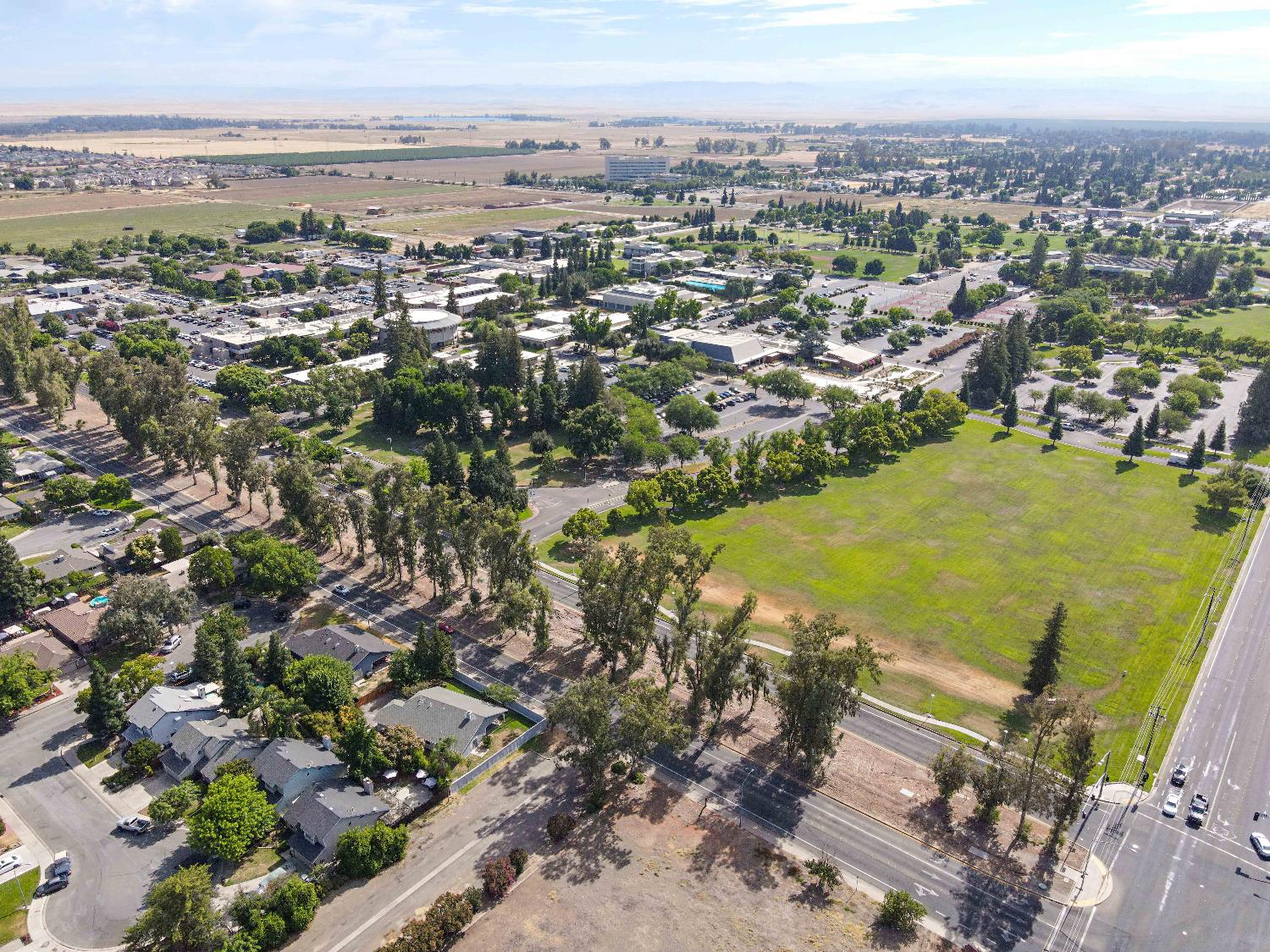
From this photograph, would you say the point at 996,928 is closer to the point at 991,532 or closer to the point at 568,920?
the point at 568,920

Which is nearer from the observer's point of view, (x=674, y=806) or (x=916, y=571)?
(x=674, y=806)

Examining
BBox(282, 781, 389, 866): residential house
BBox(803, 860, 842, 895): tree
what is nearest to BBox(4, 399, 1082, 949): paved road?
BBox(803, 860, 842, 895): tree

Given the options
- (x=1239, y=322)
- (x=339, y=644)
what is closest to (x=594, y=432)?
(x=339, y=644)

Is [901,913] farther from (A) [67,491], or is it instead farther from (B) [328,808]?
(A) [67,491]

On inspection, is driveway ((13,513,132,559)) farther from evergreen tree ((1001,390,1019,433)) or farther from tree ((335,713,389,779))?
evergreen tree ((1001,390,1019,433))

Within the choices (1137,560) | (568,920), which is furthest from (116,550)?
(1137,560)

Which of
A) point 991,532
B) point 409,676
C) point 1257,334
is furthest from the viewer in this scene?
point 1257,334

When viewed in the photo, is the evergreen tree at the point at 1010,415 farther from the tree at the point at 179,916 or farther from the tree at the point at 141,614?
the tree at the point at 179,916
